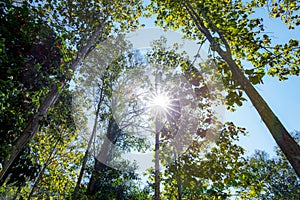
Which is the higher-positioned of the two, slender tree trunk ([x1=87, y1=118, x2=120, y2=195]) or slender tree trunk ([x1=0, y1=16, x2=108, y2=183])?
slender tree trunk ([x1=87, y1=118, x2=120, y2=195])

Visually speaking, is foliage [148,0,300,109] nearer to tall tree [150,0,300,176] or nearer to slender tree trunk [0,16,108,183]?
tall tree [150,0,300,176]

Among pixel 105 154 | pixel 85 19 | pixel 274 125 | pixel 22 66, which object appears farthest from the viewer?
pixel 105 154

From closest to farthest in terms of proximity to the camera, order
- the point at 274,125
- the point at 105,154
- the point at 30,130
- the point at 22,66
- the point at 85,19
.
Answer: the point at 274,125, the point at 22,66, the point at 30,130, the point at 85,19, the point at 105,154

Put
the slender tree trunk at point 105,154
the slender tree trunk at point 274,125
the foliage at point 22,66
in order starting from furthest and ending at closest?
the slender tree trunk at point 105,154 → the foliage at point 22,66 → the slender tree trunk at point 274,125

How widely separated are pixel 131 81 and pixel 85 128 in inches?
185

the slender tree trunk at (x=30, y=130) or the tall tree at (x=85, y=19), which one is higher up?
the tall tree at (x=85, y=19)

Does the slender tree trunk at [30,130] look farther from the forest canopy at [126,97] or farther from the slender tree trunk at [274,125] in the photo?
the slender tree trunk at [274,125]

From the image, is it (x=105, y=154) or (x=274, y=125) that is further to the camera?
(x=105, y=154)

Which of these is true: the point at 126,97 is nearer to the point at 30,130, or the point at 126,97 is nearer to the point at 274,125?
the point at 30,130

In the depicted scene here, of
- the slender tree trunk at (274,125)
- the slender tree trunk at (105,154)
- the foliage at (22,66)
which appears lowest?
the slender tree trunk at (274,125)

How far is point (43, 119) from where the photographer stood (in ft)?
18.6

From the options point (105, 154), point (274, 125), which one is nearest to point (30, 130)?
point (274, 125)

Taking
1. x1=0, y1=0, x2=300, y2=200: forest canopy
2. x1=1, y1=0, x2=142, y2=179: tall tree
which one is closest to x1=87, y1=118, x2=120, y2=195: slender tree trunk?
x1=0, y1=0, x2=300, y2=200: forest canopy

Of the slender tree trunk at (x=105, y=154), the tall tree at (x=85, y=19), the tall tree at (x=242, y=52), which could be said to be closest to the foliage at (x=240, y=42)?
the tall tree at (x=242, y=52)
